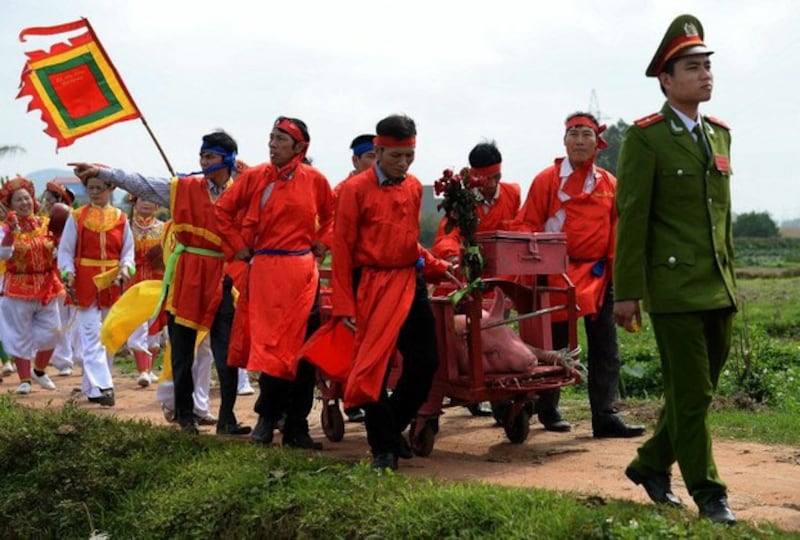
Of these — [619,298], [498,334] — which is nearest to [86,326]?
[498,334]

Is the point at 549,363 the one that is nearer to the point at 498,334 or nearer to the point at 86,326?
the point at 498,334

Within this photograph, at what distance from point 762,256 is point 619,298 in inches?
1806

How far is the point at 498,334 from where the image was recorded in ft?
24.1

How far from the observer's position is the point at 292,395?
779cm

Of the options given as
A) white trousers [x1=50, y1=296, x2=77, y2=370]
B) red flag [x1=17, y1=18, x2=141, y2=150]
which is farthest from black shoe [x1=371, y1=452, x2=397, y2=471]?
white trousers [x1=50, y1=296, x2=77, y2=370]

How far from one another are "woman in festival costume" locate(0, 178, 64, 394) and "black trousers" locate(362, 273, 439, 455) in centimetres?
629

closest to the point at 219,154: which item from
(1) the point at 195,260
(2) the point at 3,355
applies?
(1) the point at 195,260

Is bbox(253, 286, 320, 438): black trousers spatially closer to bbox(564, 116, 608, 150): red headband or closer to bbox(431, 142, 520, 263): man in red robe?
bbox(431, 142, 520, 263): man in red robe

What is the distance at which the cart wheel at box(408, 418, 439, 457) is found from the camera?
7406 mm

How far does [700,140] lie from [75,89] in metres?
5.67

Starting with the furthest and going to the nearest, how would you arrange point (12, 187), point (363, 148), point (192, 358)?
point (12, 187) → point (363, 148) → point (192, 358)

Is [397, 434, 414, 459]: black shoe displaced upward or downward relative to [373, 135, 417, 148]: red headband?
downward

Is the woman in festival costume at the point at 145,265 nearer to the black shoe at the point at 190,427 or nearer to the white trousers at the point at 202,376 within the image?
the white trousers at the point at 202,376

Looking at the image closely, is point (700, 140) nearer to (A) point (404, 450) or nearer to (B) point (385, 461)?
(B) point (385, 461)
